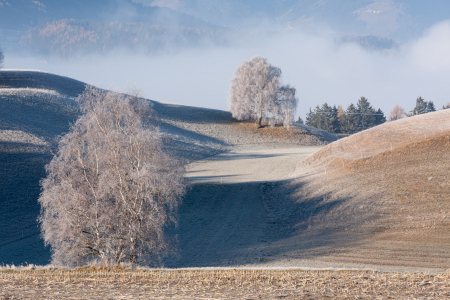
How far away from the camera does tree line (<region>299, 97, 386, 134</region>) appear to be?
107500 mm

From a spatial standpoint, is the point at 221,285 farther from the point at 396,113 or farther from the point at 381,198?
the point at 396,113

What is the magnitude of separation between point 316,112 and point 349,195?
94.1 meters

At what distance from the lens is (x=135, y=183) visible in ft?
56.3

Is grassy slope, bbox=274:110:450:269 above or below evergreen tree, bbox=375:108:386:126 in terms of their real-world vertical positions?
below

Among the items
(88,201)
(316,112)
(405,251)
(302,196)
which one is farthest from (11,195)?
(316,112)

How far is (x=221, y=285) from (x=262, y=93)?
5953cm

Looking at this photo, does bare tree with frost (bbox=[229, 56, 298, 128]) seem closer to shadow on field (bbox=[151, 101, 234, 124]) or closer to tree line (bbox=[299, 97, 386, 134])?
shadow on field (bbox=[151, 101, 234, 124])

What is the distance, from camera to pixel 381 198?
2564 centimetres

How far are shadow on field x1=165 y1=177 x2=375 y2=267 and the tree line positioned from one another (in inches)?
3175

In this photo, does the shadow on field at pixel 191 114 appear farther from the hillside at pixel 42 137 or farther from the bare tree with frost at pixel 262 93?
the bare tree with frost at pixel 262 93

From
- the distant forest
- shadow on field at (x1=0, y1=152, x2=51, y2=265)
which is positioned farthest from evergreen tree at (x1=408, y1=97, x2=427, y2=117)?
shadow on field at (x1=0, y1=152, x2=51, y2=265)

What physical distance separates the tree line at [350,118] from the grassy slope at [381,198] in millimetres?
74057

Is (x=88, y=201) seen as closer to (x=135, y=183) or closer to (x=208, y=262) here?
(x=135, y=183)

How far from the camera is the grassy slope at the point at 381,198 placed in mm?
19280
